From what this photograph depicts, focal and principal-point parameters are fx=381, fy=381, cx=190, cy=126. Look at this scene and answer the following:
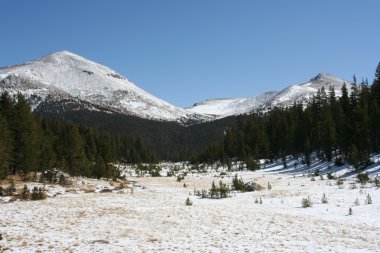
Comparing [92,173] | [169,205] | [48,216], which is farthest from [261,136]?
[48,216]

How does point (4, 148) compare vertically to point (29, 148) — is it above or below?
below

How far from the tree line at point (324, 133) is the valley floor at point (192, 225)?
22.7 m

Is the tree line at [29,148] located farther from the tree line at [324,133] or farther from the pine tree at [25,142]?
the tree line at [324,133]

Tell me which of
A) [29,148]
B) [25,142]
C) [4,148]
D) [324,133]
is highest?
[324,133]

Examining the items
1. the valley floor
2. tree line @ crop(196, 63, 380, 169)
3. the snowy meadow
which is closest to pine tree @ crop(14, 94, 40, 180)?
the snowy meadow

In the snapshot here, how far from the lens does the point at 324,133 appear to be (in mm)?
58875

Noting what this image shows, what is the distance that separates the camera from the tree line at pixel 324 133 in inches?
1996

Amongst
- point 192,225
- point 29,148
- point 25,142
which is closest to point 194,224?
point 192,225

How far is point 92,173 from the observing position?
50906 millimetres

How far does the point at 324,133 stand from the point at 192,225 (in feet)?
154

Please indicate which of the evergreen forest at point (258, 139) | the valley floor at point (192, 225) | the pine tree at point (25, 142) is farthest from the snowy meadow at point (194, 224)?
the pine tree at point (25, 142)

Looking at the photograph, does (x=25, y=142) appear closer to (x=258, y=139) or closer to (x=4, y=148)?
(x=4, y=148)

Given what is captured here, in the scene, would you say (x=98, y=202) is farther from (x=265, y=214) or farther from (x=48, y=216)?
(x=265, y=214)

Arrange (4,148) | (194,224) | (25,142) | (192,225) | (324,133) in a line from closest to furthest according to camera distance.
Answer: (192,225) → (194,224) → (4,148) → (25,142) → (324,133)
